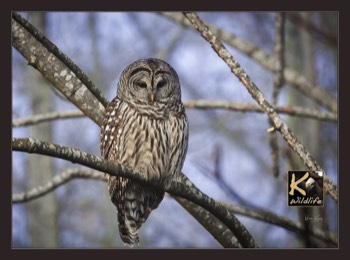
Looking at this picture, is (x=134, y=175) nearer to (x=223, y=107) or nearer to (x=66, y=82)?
(x=66, y=82)

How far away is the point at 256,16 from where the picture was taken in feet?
14.7

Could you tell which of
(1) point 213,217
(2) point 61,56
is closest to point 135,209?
(1) point 213,217

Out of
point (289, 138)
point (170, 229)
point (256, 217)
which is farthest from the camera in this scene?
point (170, 229)

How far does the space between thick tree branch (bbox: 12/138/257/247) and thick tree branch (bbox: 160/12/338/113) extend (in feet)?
4.07

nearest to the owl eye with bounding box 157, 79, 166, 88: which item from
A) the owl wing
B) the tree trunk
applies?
the owl wing

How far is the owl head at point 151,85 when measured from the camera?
3.57 metres

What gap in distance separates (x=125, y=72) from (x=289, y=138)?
1035 mm

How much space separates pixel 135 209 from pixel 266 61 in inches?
59.1

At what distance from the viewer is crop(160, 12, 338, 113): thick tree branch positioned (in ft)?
14.5

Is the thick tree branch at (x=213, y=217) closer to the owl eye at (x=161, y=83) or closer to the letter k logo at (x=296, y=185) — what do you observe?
the letter k logo at (x=296, y=185)

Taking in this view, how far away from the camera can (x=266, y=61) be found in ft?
14.9

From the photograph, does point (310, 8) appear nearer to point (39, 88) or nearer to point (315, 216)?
point (315, 216)

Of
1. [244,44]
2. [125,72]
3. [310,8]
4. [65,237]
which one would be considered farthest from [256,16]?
[65,237]

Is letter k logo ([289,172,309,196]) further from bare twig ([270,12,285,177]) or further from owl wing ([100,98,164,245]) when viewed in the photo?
owl wing ([100,98,164,245])
